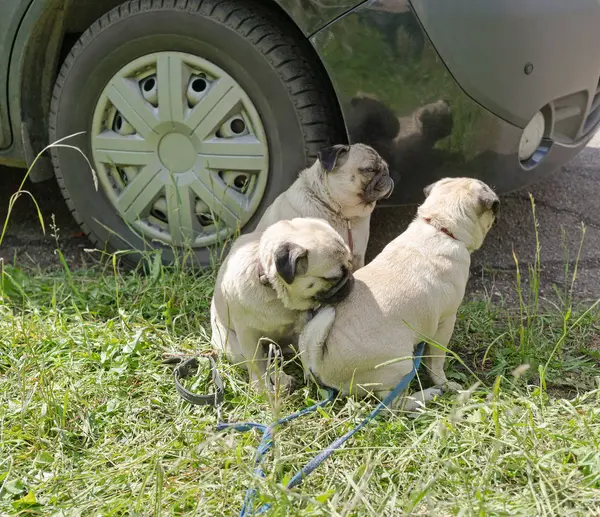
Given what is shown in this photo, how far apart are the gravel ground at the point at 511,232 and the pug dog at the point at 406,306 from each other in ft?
3.30

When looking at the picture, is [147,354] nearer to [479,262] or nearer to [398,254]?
[398,254]

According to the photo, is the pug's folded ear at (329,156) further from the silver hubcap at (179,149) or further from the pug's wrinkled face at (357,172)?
the silver hubcap at (179,149)

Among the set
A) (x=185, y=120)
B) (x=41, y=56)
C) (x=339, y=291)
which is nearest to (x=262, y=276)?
(x=339, y=291)

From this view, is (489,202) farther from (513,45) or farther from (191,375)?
(191,375)

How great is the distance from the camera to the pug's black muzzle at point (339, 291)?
306cm

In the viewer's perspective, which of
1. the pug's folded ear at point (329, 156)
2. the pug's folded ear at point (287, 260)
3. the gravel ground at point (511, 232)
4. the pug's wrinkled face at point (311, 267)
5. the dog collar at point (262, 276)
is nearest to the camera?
the pug's folded ear at point (287, 260)

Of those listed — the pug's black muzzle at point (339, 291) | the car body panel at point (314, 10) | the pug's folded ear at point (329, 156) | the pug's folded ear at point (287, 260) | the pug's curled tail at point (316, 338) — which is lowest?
the pug's curled tail at point (316, 338)

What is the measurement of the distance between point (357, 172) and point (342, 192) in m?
0.23

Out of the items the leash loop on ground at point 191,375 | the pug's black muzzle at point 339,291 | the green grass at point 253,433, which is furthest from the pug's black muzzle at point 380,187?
the leash loop on ground at point 191,375

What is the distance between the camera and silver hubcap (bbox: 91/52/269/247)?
3.94 m

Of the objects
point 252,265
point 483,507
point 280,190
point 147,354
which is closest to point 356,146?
point 280,190

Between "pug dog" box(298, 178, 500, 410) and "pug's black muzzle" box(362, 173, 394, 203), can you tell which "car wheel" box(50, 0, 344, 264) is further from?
"pug dog" box(298, 178, 500, 410)

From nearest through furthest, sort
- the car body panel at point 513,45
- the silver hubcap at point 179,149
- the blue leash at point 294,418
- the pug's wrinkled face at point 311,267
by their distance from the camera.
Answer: the blue leash at point 294,418 → the pug's wrinkled face at point 311,267 → the car body panel at point 513,45 → the silver hubcap at point 179,149

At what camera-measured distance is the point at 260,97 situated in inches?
150
